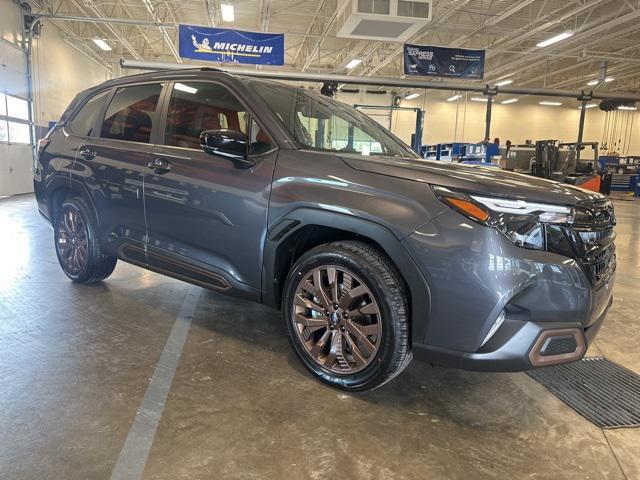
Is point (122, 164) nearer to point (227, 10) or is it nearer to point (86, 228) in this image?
point (86, 228)

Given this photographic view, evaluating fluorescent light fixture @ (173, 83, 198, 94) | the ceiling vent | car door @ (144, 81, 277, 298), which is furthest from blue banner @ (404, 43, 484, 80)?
car door @ (144, 81, 277, 298)

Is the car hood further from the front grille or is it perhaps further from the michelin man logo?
the michelin man logo

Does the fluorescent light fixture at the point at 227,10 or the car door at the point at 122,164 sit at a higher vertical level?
the fluorescent light fixture at the point at 227,10

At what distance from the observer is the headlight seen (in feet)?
6.08

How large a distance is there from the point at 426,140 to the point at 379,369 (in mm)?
28700

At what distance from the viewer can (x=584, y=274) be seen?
1897mm

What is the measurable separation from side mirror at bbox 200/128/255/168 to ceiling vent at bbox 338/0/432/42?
9.59 m

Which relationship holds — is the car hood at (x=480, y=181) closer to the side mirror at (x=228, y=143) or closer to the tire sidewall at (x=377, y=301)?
the tire sidewall at (x=377, y=301)

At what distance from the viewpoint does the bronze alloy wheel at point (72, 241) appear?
368 centimetres

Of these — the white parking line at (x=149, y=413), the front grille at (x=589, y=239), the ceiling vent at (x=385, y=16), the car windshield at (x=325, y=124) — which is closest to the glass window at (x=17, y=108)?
the ceiling vent at (x=385, y=16)

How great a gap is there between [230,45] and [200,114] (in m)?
10.4

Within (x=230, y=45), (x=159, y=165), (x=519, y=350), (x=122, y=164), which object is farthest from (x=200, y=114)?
(x=230, y=45)

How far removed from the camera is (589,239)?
6.48 feet

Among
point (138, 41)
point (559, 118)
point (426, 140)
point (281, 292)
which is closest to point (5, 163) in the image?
point (138, 41)
